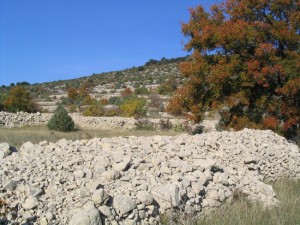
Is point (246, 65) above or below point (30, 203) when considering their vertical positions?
above

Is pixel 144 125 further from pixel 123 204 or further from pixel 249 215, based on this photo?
pixel 123 204

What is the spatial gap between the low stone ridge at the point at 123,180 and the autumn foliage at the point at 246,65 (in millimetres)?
5178

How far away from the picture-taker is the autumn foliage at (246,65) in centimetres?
1477

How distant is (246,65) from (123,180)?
30.6ft

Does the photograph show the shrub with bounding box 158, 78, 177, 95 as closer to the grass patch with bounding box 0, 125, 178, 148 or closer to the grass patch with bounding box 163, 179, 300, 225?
the grass patch with bounding box 0, 125, 178, 148

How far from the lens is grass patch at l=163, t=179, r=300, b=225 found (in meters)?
6.11

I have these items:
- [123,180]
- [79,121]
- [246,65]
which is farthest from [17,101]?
[123,180]

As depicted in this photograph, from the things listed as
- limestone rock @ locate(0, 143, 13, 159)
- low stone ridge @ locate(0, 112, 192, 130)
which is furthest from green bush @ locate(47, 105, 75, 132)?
limestone rock @ locate(0, 143, 13, 159)

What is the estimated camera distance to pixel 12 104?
38.0m

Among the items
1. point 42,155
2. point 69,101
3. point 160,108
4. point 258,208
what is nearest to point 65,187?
point 42,155

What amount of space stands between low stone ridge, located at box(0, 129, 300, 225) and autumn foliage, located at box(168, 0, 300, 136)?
5178mm

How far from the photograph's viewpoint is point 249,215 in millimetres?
6352

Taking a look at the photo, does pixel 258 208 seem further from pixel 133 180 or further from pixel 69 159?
pixel 69 159

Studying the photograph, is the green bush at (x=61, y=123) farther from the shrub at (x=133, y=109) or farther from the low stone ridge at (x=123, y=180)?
the low stone ridge at (x=123, y=180)
